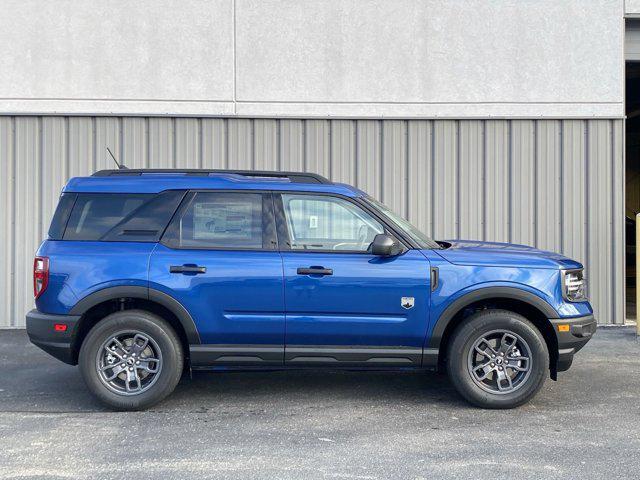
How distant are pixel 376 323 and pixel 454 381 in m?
0.80

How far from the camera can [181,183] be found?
5691 mm

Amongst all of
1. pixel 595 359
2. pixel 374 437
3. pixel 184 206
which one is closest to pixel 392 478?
pixel 374 437

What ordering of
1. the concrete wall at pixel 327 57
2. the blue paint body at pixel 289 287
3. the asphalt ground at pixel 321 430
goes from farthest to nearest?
1. the concrete wall at pixel 327 57
2. the blue paint body at pixel 289 287
3. the asphalt ground at pixel 321 430

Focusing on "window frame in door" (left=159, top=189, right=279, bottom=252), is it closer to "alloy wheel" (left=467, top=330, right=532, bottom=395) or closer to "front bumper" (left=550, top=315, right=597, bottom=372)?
"alloy wheel" (left=467, top=330, right=532, bottom=395)

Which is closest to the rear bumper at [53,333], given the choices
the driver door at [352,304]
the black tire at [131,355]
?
the black tire at [131,355]

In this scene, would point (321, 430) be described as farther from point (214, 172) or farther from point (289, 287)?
point (214, 172)

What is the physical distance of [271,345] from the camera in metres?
5.49

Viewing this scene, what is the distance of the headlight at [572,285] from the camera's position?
18.2 feet

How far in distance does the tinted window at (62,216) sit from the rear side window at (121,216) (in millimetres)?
33

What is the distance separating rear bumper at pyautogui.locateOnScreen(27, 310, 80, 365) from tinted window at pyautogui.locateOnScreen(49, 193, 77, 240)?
2.12 feet

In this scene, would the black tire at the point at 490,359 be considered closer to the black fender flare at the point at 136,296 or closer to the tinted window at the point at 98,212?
the black fender flare at the point at 136,296

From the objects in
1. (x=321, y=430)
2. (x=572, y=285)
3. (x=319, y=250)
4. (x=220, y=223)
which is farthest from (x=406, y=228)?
(x=321, y=430)

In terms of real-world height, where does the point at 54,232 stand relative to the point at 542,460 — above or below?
above

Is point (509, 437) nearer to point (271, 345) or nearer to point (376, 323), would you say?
point (376, 323)
